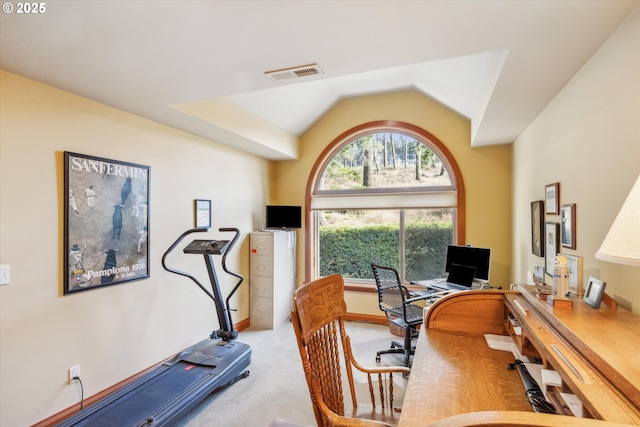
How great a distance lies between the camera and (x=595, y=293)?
4.37 ft

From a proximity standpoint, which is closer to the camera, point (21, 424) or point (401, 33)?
point (401, 33)

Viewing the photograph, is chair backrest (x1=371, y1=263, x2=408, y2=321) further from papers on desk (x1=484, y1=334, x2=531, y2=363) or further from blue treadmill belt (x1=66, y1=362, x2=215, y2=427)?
blue treadmill belt (x1=66, y1=362, x2=215, y2=427)

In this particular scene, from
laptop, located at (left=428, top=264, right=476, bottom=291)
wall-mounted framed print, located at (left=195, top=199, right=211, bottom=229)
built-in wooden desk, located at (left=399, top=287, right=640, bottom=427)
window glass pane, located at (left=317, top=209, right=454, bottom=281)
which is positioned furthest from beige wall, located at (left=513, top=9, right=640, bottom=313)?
wall-mounted framed print, located at (left=195, top=199, right=211, bottom=229)

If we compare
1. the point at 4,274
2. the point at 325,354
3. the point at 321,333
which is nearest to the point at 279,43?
the point at 321,333

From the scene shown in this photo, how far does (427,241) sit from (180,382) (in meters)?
3.37

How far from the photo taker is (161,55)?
182 centimetres

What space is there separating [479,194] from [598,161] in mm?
2460

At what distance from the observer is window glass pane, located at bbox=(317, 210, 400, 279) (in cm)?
452

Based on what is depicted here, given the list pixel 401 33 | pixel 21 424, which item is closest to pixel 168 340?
pixel 21 424

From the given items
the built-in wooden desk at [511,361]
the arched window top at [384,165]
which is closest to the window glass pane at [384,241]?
the arched window top at [384,165]

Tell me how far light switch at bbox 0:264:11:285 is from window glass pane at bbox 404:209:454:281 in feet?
13.4

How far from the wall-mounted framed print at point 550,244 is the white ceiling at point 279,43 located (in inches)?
38.3

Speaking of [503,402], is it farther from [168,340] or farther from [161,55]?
[168,340]

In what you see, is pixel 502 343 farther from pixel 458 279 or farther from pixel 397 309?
pixel 458 279
